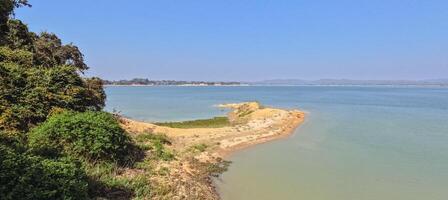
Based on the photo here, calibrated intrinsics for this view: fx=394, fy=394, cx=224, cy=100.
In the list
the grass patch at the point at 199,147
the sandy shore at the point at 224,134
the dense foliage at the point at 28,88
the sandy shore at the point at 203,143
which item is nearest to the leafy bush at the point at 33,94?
the dense foliage at the point at 28,88

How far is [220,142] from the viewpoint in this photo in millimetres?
20688

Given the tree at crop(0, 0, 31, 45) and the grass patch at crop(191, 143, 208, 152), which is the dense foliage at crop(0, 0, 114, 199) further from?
the grass patch at crop(191, 143, 208, 152)

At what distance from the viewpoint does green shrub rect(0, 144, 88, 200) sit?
6.49 meters

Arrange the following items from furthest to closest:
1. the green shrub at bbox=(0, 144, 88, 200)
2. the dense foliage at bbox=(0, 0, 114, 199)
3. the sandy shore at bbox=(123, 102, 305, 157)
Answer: the sandy shore at bbox=(123, 102, 305, 157)
the dense foliage at bbox=(0, 0, 114, 199)
the green shrub at bbox=(0, 144, 88, 200)

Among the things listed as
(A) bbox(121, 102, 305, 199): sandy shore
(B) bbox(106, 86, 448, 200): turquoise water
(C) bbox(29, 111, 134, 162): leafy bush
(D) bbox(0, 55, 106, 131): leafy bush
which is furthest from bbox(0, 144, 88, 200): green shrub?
(B) bbox(106, 86, 448, 200): turquoise water

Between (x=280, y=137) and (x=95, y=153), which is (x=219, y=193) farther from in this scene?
(x=280, y=137)

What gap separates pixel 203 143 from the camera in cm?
1984

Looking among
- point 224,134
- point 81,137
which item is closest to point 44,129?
point 81,137

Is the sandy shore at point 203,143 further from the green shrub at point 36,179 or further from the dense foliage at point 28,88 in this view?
the dense foliage at point 28,88

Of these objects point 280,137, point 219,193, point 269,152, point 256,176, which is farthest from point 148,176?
point 280,137

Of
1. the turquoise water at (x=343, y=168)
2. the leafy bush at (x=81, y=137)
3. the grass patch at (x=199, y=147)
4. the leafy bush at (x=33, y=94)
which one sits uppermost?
the leafy bush at (x=33, y=94)

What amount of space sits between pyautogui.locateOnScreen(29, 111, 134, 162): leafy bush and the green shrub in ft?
8.36

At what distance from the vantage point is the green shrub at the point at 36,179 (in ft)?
21.3

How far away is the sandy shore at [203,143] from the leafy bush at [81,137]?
1.81m
